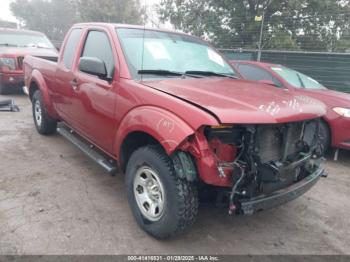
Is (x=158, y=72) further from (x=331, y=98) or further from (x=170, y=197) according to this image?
(x=331, y=98)

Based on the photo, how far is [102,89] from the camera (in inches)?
136

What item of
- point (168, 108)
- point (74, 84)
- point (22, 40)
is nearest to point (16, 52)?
point (22, 40)

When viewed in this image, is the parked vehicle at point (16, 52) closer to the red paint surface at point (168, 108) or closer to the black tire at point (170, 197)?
the red paint surface at point (168, 108)

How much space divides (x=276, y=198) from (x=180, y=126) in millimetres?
1023

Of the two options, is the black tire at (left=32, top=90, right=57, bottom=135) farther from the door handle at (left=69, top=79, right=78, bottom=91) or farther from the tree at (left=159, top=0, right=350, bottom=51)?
the tree at (left=159, top=0, right=350, bottom=51)

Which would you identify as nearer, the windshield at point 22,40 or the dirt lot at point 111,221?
the dirt lot at point 111,221

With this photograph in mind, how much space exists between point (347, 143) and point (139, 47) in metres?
3.73

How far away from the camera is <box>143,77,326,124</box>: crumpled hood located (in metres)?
2.41

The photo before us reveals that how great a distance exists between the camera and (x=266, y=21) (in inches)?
485

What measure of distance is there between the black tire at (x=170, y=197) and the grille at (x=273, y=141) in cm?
65

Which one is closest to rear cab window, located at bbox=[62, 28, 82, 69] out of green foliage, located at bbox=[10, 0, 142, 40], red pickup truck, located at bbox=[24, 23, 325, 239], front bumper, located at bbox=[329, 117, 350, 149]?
red pickup truck, located at bbox=[24, 23, 325, 239]

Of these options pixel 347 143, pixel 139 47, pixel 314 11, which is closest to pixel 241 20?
pixel 314 11

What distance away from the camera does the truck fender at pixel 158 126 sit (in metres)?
2.42

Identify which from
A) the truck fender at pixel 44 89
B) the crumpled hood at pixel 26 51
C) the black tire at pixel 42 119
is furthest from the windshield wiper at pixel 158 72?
the crumpled hood at pixel 26 51
